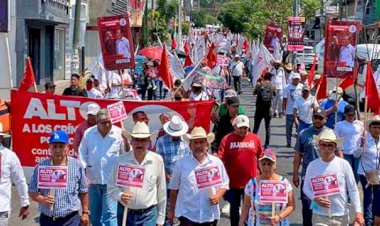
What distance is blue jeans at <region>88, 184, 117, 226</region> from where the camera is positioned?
1014cm

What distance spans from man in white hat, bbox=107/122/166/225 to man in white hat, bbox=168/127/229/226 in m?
0.18

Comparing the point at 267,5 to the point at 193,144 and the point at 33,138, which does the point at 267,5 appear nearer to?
the point at 33,138

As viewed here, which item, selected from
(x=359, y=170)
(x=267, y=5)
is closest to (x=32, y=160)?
(x=359, y=170)

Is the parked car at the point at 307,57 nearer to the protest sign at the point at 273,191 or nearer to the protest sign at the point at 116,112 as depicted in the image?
the protest sign at the point at 116,112

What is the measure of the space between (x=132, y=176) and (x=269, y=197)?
1.38 meters

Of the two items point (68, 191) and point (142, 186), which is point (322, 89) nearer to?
point (142, 186)

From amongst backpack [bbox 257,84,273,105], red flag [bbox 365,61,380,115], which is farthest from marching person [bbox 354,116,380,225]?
backpack [bbox 257,84,273,105]

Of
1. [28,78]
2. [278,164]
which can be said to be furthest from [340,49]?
[28,78]

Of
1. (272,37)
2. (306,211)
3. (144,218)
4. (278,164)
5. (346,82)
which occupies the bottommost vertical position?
(278,164)

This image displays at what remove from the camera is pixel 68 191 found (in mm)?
8516

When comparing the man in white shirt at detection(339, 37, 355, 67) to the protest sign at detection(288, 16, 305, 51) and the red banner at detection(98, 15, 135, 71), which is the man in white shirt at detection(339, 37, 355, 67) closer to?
the red banner at detection(98, 15, 135, 71)

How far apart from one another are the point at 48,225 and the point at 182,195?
134 cm

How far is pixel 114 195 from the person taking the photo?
8727 millimetres

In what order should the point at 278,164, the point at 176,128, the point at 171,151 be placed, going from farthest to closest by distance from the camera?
1. the point at 278,164
2. the point at 171,151
3. the point at 176,128
